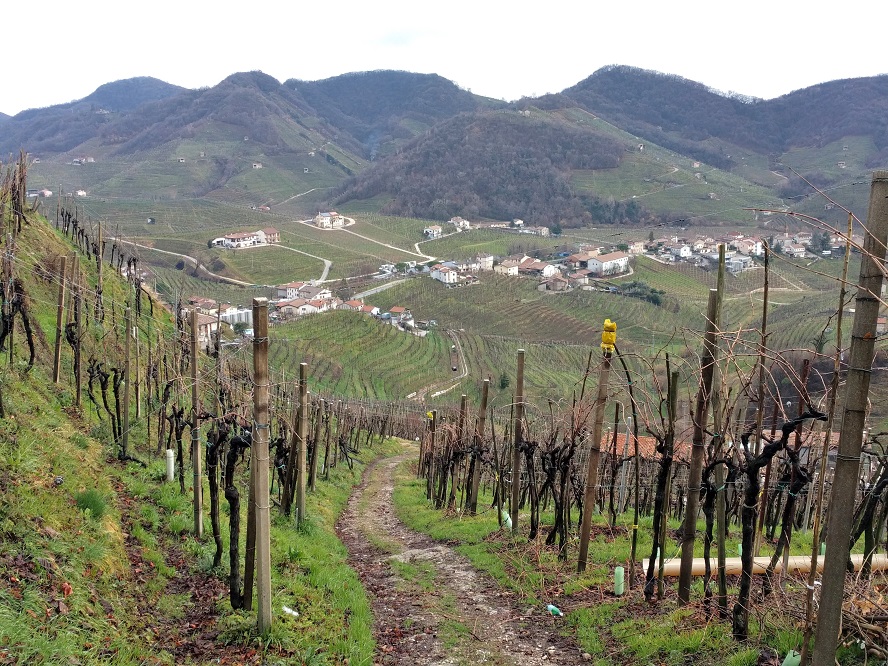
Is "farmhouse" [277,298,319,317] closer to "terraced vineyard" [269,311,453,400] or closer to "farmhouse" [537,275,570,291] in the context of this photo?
"terraced vineyard" [269,311,453,400]

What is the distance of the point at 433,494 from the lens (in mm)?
14727

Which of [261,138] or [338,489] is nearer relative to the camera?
[338,489]

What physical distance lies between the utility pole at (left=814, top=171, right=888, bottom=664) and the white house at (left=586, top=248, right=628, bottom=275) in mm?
87508

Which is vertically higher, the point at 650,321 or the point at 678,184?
the point at 678,184

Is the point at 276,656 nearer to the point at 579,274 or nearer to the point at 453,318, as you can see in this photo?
the point at 453,318

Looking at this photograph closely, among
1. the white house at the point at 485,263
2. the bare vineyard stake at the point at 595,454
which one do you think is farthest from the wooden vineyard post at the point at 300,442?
the white house at the point at 485,263

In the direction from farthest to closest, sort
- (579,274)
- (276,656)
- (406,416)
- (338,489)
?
1. (579,274)
2. (406,416)
3. (338,489)
4. (276,656)

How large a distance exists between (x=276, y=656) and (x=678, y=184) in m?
141

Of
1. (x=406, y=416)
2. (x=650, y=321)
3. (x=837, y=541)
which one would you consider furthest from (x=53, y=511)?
(x=650, y=321)

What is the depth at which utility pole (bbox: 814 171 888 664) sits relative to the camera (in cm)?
299

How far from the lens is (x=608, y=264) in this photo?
8781 cm

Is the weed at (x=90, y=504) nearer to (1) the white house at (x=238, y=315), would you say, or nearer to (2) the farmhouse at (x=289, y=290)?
(1) the white house at (x=238, y=315)

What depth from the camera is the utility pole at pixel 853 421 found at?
9.80ft

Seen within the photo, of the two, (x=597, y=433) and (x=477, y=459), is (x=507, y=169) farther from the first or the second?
(x=597, y=433)
